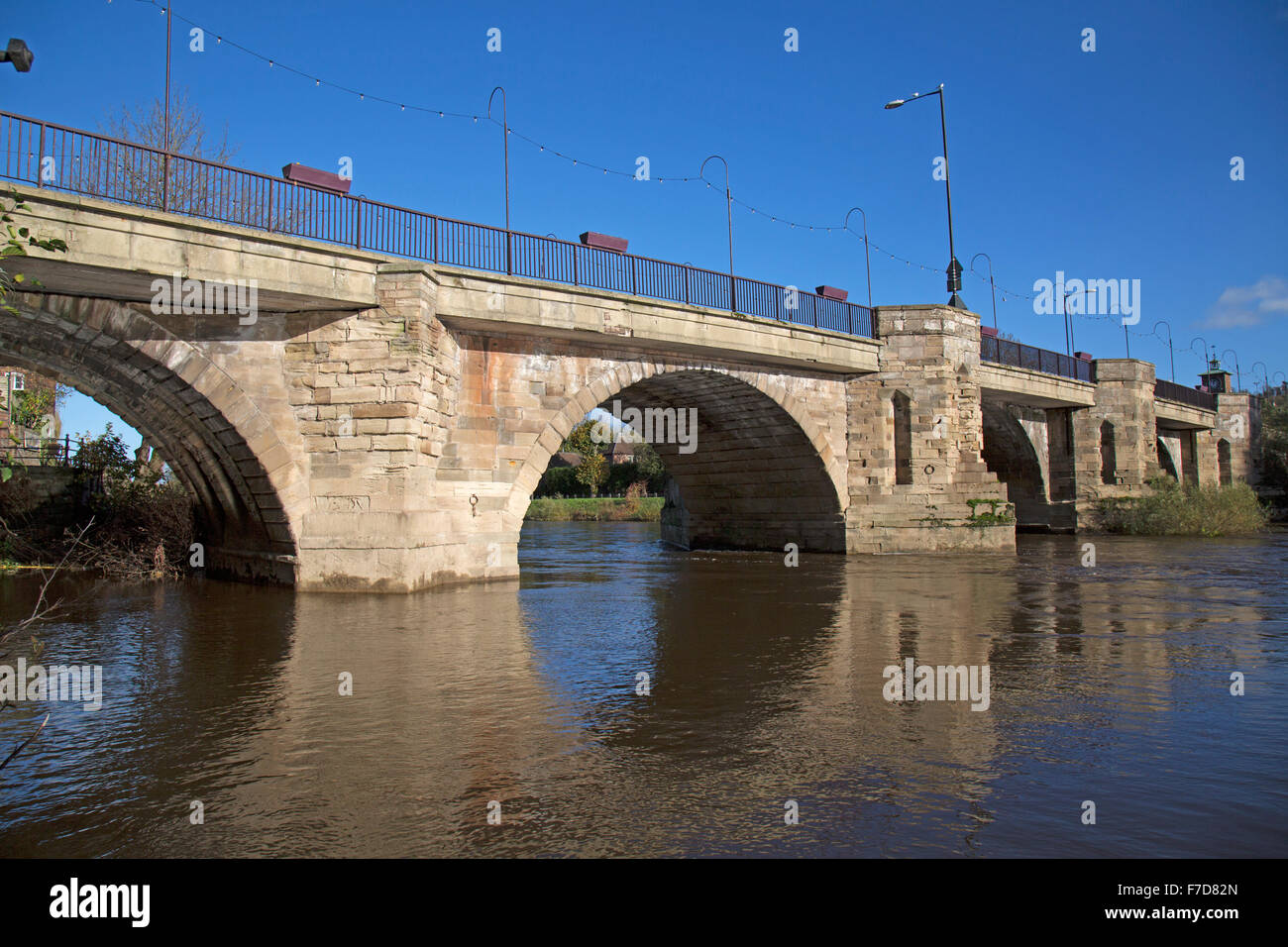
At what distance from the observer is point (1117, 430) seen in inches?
1330

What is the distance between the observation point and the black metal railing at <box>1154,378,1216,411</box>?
3800 centimetres

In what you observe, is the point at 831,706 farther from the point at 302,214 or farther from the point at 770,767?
the point at 302,214

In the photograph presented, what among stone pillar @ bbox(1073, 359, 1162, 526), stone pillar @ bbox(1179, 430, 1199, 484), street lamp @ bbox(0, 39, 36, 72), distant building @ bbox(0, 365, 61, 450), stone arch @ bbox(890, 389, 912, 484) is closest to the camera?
street lamp @ bbox(0, 39, 36, 72)

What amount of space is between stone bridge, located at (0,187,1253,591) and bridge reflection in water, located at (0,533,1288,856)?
2.47 metres

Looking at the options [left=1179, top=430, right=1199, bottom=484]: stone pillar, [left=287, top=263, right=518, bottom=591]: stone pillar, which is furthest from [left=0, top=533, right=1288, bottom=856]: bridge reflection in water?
[left=1179, top=430, right=1199, bottom=484]: stone pillar

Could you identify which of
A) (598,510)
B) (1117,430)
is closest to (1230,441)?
(1117,430)

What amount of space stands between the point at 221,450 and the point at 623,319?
7.46m

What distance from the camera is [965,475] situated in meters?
22.7

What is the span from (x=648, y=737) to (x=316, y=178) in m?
11.0

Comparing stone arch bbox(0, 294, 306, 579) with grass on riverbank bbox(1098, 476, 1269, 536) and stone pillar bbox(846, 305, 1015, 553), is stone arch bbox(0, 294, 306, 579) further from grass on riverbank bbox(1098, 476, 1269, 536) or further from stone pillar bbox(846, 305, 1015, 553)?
grass on riverbank bbox(1098, 476, 1269, 536)

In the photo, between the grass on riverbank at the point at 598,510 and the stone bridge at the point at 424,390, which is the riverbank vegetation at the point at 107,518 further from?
the grass on riverbank at the point at 598,510

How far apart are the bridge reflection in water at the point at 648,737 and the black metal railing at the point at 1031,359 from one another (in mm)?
17602

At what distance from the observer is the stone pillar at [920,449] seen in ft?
72.9
